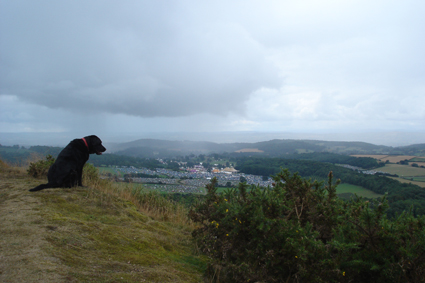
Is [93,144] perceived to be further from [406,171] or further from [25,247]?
[406,171]

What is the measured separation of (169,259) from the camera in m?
3.28

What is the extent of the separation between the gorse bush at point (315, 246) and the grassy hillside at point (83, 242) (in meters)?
0.68

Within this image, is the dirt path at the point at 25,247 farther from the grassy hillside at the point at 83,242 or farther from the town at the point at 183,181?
the town at the point at 183,181

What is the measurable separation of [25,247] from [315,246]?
10.0 ft

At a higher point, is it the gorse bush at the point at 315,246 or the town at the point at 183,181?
the gorse bush at the point at 315,246

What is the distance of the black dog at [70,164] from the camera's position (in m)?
5.42

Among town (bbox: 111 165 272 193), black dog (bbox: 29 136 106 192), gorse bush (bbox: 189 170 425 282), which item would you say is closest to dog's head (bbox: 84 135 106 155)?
black dog (bbox: 29 136 106 192)

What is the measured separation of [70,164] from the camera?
221 inches

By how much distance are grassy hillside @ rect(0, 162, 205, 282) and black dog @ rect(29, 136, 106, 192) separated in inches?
12.1

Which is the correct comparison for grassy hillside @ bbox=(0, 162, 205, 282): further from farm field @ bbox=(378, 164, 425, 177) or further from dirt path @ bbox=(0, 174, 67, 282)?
farm field @ bbox=(378, 164, 425, 177)

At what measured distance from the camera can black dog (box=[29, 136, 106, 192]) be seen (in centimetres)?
542

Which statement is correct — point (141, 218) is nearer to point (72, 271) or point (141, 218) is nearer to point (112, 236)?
point (112, 236)

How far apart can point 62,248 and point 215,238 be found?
6.89ft

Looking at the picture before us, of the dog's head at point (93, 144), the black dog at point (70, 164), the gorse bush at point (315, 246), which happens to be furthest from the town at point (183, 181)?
the black dog at point (70, 164)
